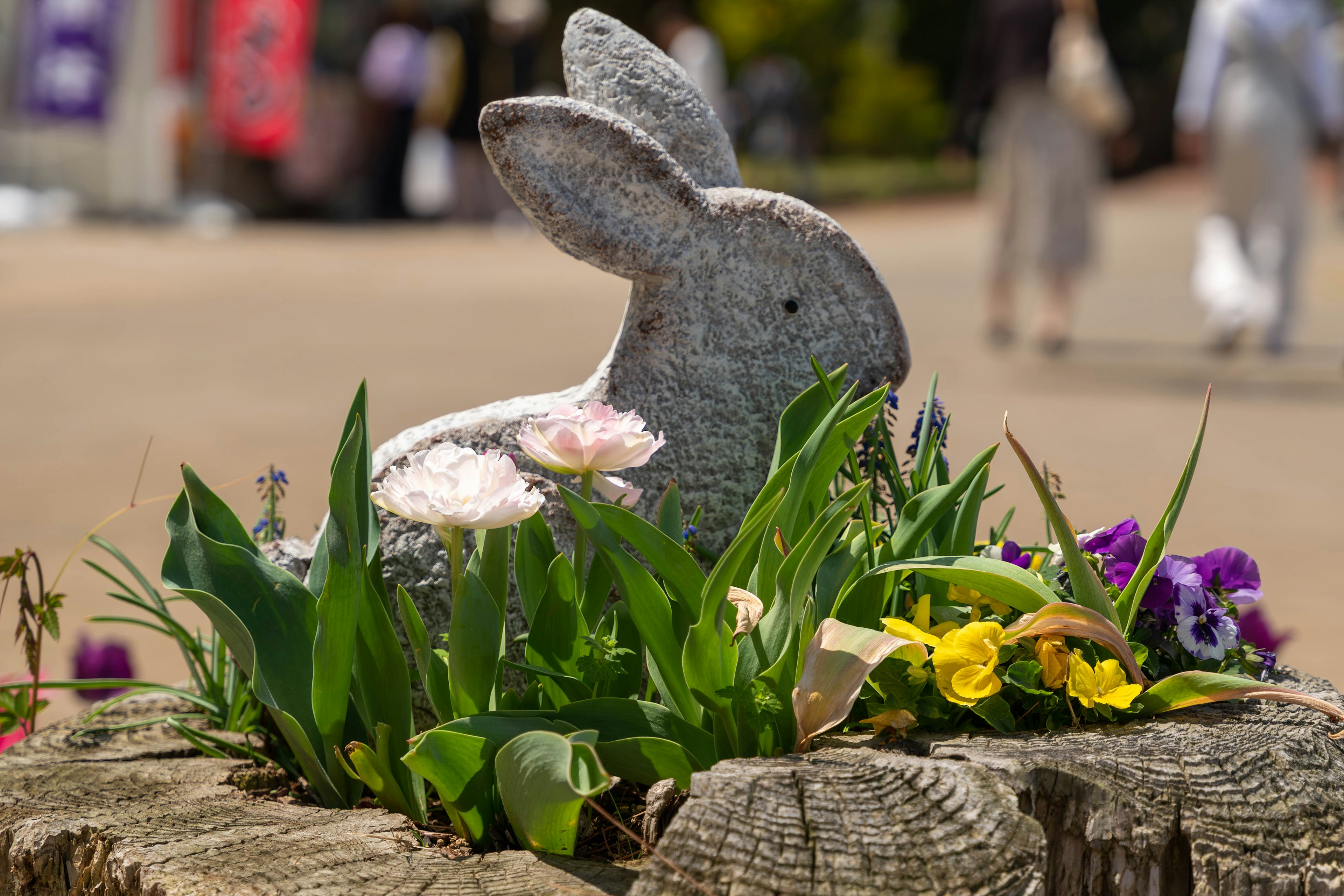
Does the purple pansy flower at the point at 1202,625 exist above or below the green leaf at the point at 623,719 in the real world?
above

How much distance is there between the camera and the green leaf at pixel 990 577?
1.64 meters

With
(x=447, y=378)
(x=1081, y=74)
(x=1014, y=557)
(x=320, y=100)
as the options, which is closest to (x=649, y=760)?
(x=1014, y=557)

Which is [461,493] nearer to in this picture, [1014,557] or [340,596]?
[340,596]

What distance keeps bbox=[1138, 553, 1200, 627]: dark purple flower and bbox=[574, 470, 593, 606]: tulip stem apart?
2.42 ft

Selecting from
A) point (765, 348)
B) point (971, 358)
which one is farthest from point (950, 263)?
point (765, 348)

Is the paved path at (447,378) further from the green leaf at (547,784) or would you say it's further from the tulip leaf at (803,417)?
the green leaf at (547,784)

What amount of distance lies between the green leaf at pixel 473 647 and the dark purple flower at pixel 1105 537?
83 cm

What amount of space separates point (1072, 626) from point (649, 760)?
53 cm

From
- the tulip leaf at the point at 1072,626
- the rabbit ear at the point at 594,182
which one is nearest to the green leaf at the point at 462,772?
the tulip leaf at the point at 1072,626

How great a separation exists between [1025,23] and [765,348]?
6111mm

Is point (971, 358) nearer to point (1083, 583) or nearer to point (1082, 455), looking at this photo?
point (1082, 455)

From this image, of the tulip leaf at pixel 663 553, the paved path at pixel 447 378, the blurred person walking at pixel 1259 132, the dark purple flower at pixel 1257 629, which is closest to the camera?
the tulip leaf at pixel 663 553

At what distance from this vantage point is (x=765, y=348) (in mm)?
2111

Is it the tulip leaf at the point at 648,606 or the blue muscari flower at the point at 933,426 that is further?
the blue muscari flower at the point at 933,426
